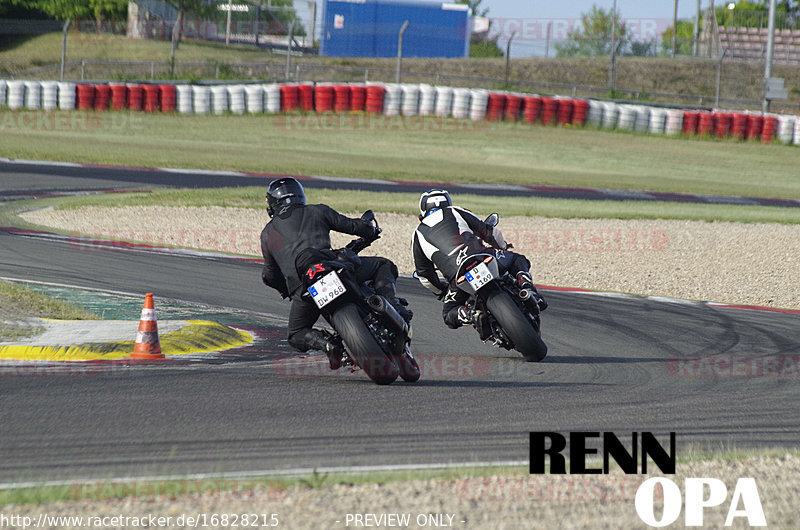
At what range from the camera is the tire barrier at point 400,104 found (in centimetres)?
3259

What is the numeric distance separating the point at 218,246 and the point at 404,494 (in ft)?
35.5

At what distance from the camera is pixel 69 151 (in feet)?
86.6

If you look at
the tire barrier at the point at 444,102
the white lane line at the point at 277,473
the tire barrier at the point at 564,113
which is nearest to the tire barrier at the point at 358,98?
the tire barrier at the point at 444,102

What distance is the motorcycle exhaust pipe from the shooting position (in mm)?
6395

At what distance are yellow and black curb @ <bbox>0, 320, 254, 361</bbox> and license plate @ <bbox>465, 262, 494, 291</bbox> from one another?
6.13 ft

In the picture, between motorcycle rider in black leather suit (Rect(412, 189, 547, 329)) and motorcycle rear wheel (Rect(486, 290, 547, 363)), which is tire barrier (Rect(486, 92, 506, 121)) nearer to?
motorcycle rider in black leather suit (Rect(412, 189, 547, 329))

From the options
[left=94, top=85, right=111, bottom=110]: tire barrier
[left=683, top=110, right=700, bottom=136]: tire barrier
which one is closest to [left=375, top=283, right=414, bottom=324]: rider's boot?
[left=94, top=85, right=111, bottom=110]: tire barrier

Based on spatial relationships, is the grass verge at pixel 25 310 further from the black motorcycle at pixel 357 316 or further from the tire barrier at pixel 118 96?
the tire barrier at pixel 118 96
